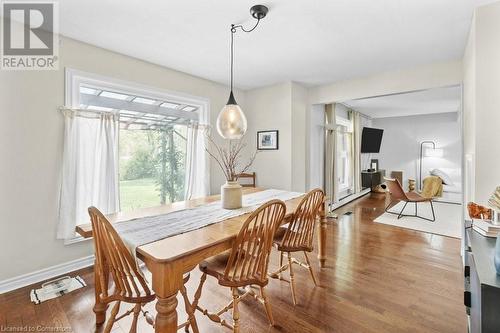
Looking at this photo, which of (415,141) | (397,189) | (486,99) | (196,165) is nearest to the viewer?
(486,99)

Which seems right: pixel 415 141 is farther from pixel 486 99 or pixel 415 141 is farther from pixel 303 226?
pixel 303 226

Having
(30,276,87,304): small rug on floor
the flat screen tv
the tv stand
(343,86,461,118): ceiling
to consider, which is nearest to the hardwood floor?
(30,276,87,304): small rug on floor

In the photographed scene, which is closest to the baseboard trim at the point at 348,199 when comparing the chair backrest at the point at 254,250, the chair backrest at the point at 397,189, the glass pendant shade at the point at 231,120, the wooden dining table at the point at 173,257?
the chair backrest at the point at 397,189

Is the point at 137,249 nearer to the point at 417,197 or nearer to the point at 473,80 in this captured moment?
the point at 473,80

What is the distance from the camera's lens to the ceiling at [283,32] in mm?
1962

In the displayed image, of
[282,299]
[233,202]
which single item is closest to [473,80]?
[233,202]

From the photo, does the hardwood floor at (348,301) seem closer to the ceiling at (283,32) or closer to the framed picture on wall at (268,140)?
the framed picture on wall at (268,140)

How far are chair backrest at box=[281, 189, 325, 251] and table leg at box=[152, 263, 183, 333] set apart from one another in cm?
106

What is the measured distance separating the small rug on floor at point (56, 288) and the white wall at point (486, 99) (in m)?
3.66

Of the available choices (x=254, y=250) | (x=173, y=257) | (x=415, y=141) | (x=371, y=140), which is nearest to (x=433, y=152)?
(x=415, y=141)

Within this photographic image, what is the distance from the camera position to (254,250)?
1.54 m

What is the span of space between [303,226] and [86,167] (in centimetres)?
234

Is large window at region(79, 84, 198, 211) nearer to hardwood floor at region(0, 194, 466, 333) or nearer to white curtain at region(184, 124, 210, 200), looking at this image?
white curtain at region(184, 124, 210, 200)

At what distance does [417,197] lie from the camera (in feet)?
15.3
